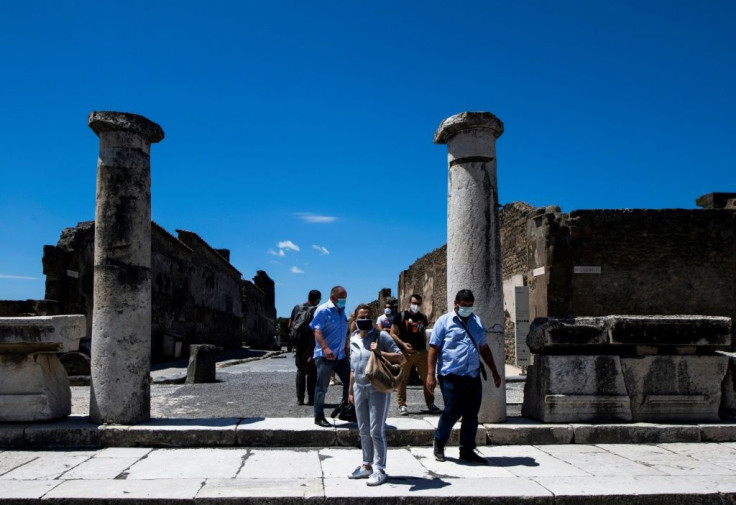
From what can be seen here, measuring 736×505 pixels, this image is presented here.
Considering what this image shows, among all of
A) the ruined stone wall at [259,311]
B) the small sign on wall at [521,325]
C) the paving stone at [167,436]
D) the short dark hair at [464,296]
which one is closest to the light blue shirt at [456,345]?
the short dark hair at [464,296]

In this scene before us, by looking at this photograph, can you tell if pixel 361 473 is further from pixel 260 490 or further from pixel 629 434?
pixel 629 434

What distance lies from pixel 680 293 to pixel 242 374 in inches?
443

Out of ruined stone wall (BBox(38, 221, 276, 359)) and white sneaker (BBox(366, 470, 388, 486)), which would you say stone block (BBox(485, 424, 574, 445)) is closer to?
white sneaker (BBox(366, 470, 388, 486))

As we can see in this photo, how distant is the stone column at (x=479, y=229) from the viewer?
259 inches

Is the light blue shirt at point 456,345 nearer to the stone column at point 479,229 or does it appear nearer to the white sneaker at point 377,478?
the stone column at point 479,229

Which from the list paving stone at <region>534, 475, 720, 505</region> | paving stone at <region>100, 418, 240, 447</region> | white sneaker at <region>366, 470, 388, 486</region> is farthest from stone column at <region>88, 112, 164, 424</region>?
paving stone at <region>534, 475, 720, 505</region>

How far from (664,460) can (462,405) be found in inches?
75.5

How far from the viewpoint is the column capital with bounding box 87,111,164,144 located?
Result: 6.52 m

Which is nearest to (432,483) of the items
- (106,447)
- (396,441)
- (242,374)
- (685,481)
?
(396,441)

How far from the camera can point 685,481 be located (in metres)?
4.76

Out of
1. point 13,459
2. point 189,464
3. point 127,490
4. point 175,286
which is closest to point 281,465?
point 189,464

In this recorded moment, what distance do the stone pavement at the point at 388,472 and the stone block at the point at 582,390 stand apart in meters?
0.40

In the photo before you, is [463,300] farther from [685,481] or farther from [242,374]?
[242,374]

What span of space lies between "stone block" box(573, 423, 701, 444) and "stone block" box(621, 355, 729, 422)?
0.87 ft
